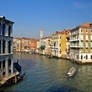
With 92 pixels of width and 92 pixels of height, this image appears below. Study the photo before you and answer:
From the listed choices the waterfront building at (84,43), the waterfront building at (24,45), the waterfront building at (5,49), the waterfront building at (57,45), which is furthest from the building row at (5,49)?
the waterfront building at (24,45)

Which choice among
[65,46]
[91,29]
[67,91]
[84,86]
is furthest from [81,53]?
[67,91]

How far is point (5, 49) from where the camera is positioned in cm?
1786

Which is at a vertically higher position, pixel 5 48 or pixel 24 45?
pixel 24 45

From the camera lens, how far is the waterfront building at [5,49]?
55.6ft

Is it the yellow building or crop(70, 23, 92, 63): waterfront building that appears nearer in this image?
crop(70, 23, 92, 63): waterfront building

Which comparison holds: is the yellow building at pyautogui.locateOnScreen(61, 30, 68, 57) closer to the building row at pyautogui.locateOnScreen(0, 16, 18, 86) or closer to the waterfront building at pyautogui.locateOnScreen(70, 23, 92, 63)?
the waterfront building at pyautogui.locateOnScreen(70, 23, 92, 63)

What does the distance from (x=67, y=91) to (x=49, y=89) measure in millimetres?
2351

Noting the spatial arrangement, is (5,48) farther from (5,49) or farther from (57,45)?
(57,45)

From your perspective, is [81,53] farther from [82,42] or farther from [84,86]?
[84,86]

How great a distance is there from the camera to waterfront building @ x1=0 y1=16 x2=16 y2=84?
16953 millimetres

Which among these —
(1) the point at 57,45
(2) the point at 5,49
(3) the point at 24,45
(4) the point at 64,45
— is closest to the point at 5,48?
(2) the point at 5,49

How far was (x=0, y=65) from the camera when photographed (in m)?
17.1

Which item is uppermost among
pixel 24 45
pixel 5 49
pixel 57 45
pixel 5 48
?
pixel 24 45

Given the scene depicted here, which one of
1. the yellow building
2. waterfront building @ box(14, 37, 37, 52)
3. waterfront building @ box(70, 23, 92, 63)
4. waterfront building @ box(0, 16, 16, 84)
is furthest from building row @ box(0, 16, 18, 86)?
waterfront building @ box(14, 37, 37, 52)
